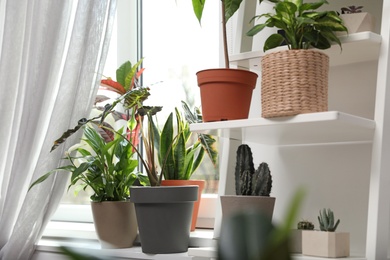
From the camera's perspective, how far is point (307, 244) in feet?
4.79

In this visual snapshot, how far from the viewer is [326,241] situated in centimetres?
142

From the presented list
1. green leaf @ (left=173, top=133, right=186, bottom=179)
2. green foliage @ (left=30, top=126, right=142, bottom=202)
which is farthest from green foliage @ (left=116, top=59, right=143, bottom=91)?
green leaf @ (left=173, top=133, right=186, bottom=179)

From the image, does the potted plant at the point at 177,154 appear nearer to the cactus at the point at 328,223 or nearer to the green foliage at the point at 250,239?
the cactus at the point at 328,223

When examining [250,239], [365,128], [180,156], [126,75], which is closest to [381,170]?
[365,128]

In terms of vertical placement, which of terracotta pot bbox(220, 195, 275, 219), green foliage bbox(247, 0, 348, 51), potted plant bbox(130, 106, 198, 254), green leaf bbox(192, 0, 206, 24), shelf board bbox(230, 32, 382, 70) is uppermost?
green leaf bbox(192, 0, 206, 24)

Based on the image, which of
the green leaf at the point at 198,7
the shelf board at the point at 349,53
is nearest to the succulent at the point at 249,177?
the shelf board at the point at 349,53

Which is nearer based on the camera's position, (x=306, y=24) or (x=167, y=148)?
(x=306, y=24)

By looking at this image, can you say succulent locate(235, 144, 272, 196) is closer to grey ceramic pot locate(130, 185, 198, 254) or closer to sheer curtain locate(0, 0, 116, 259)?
grey ceramic pot locate(130, 185, 198, 254)

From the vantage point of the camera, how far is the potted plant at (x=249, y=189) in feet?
5.14

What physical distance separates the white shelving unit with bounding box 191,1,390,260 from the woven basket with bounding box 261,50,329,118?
0.03 meters

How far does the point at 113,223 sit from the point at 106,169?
7.1 inches

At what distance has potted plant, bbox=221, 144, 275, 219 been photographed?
1565 millimetres

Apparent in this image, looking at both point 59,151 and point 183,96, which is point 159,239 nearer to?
point 59,151

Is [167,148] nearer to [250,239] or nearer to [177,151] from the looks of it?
[177,151]
